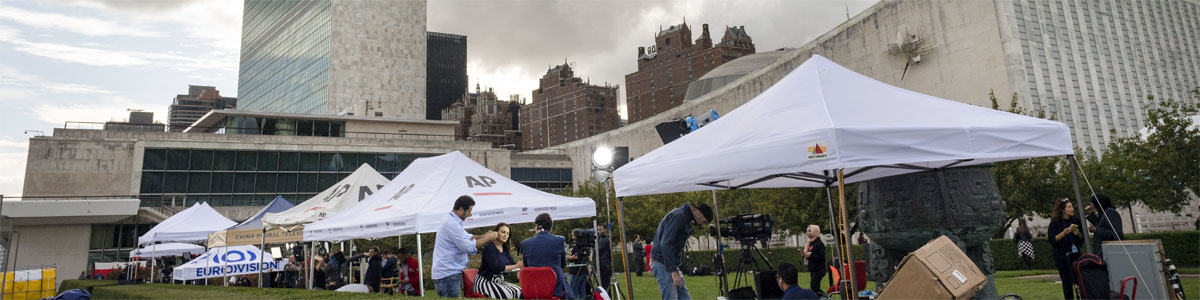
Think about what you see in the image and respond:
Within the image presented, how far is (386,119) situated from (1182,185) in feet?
165

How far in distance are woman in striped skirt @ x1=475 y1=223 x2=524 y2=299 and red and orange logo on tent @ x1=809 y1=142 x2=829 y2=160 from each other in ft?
12.2

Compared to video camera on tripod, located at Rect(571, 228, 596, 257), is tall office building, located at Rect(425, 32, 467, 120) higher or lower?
higher

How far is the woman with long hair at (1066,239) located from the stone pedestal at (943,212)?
2.01m

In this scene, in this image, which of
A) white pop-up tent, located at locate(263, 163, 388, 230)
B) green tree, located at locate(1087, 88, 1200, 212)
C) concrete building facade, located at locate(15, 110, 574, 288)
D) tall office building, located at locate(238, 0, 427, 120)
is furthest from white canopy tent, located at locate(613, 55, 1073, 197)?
tall office building, located at locate(238, 0, 427, 120)

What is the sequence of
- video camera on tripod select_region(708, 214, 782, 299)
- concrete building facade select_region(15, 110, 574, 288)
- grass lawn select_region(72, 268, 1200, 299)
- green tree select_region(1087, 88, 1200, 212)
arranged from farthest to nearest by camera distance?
concrete building facade select_region(15, 110, 574, 288)
green tree select_region(1087, 88, 1200, 212)
grass lawn select_region(72, 268, 1200, 299)
video camera on tripod select_region(708, 214, 782, 299)

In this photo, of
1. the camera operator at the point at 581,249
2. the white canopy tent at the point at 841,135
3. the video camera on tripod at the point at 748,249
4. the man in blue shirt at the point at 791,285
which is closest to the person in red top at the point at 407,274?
the camera operator at the point at 581,249

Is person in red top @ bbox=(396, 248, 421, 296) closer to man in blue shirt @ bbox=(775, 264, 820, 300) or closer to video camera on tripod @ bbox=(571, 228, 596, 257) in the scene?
video camera on tripod @ bbox=(571, 228, 596, 257)

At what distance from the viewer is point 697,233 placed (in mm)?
34688

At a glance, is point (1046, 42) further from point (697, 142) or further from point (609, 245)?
point (697, 142)

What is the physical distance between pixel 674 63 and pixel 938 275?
141 metres

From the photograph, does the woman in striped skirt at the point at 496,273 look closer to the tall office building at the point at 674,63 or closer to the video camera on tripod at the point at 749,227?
the video camera on tripod at the point at 749,227

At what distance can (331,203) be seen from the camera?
611 inches

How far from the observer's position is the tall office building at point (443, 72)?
182 meters

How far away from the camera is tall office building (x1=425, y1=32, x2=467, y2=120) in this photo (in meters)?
182
